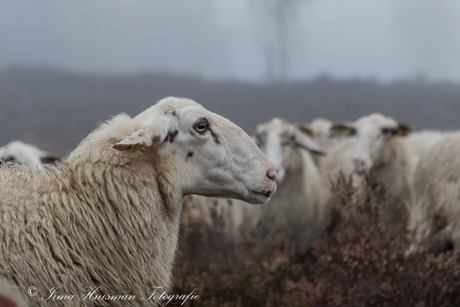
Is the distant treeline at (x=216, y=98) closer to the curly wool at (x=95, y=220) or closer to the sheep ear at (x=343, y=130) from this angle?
the sheep ear at (x=343, y=130)

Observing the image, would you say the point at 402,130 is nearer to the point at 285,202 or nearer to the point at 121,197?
the point at 285,202

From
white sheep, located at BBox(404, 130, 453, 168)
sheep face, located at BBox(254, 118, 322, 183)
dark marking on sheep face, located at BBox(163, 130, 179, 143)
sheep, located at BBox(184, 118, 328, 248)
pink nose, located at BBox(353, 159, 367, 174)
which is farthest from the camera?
white sheep, located at BBox(404, 130, 453, 168)

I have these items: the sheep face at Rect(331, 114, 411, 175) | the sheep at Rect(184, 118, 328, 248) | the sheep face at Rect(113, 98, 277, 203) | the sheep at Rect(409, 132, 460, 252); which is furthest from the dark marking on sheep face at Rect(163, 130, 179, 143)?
the sheep face at Rect(331, 114, 411, 175)

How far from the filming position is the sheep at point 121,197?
297cm

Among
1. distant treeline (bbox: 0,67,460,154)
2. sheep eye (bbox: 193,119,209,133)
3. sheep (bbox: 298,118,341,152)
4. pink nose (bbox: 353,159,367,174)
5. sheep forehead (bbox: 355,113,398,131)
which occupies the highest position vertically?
sheep eye (bbox: 193,119,209,133)

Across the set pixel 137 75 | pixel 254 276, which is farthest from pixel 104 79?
pixel 254 276

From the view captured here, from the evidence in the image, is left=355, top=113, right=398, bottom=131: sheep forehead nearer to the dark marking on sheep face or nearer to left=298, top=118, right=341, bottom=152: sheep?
left=298, top=118, right=341, bottom=152: sheep

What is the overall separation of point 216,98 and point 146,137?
77.1 feet

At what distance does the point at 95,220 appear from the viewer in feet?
10.4

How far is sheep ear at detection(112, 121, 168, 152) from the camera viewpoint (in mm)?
3037

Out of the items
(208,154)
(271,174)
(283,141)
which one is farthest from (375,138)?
(208,154)

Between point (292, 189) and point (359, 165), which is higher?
point (359, 165)

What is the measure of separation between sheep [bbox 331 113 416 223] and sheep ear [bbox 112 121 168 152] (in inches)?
145

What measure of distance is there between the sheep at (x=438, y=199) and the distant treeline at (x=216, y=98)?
56.7 ft
